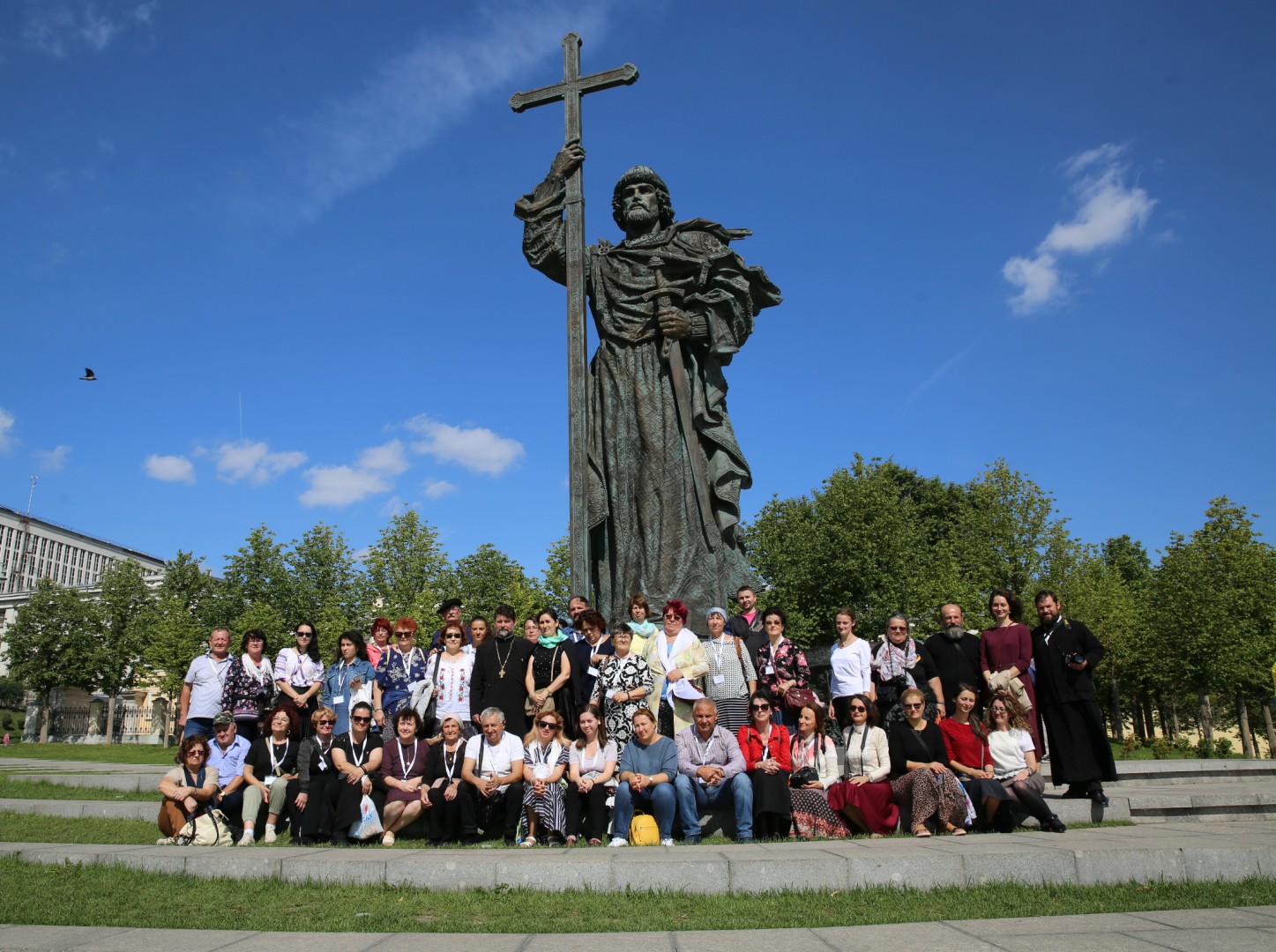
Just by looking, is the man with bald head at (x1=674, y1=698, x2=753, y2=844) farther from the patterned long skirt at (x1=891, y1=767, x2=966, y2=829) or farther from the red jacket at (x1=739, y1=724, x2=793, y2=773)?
the patterned long skirt at (x1=891, y1=767, x2=966, y2=829)

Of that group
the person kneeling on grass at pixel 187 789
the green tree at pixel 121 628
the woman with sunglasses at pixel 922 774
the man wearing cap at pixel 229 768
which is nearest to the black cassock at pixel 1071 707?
the woman with sunglasses at pixel 922 774

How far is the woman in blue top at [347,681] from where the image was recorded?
8.59 meters

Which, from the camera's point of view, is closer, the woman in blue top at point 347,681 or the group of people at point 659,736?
the group of people at point 659,736

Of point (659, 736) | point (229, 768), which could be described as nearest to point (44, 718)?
point (229, 768)

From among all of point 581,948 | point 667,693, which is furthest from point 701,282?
point 581,948

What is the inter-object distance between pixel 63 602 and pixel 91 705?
21.7 ft

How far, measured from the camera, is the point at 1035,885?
5121 mm

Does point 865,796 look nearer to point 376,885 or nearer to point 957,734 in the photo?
point 957,734

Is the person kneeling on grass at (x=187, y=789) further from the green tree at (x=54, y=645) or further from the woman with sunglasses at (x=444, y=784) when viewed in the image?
the green tree at (x=54, y=645)

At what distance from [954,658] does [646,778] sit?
3095 millimetres

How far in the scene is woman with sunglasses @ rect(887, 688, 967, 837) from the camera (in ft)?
22.4

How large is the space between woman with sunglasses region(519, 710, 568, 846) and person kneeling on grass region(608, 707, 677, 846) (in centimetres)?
51

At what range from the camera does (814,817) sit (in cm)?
702

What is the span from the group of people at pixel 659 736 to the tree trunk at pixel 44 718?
4567 centimetres
